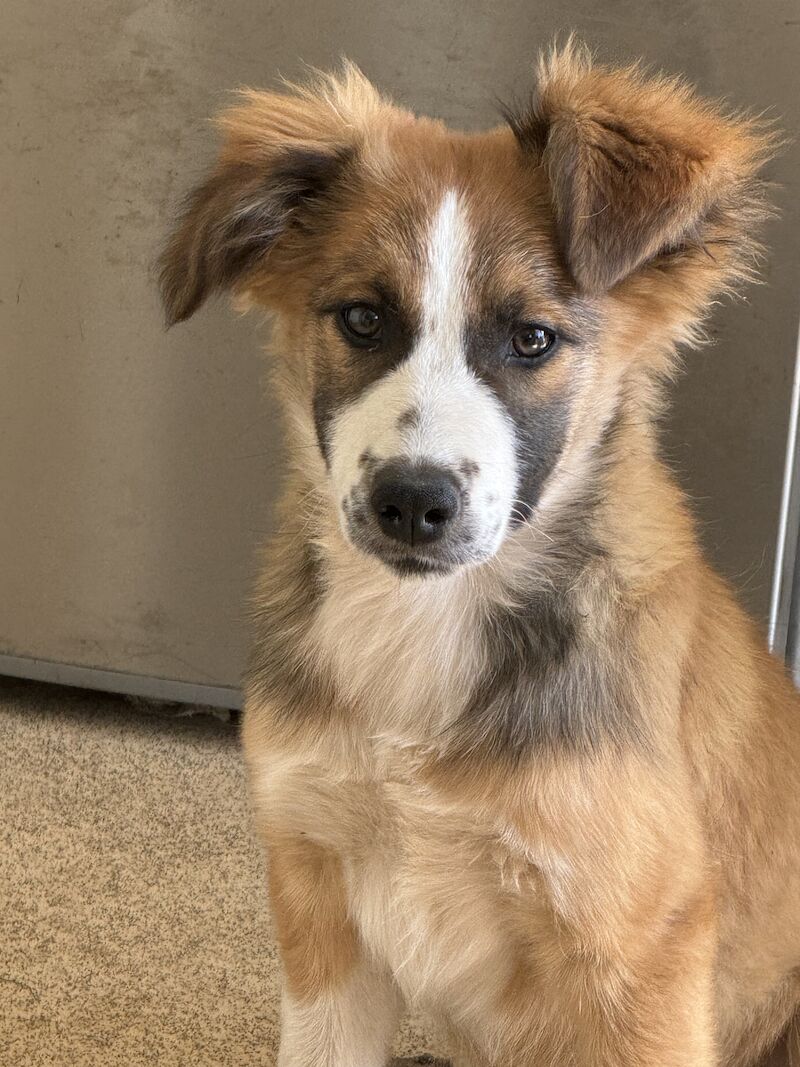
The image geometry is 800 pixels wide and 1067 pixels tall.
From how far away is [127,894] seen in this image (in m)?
Answer: 2.39

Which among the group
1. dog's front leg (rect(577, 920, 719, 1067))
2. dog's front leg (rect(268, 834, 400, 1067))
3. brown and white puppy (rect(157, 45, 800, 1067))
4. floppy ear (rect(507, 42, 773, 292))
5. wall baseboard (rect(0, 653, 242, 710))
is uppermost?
floppy ear (rect(507, 42, 773, 292))

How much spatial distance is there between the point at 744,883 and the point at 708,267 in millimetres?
769

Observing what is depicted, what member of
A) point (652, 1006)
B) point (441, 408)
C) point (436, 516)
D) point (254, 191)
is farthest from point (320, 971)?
point (254, 191)

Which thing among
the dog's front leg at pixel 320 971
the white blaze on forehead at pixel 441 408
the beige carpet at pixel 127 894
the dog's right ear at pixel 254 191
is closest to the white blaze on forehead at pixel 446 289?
the white blaze on forehead at pixel 441 408

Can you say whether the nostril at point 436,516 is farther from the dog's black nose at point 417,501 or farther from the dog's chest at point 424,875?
the dog's chest at point 424,875

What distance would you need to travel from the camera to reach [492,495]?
1412 millimetres

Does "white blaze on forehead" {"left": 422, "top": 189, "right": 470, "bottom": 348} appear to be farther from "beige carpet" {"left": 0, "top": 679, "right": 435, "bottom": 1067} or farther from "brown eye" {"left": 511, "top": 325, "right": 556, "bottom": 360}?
"beige carpet" {"left": 0, "top": 679, "right": 435, "bottom": 1067}

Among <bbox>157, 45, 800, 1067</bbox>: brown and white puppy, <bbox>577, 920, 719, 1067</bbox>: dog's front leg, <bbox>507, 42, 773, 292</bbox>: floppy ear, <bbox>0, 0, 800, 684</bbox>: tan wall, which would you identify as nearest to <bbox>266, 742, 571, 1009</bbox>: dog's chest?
<bbox>157, 45, 800, 1067</bbox>: brown and white puppy

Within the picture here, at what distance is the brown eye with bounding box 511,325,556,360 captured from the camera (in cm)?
148

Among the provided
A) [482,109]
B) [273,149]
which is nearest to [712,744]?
[273,149]

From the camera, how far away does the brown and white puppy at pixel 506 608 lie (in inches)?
56.7

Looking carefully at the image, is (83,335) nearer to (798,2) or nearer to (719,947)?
(798,2)

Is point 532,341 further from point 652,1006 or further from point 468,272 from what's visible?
point 652,1006

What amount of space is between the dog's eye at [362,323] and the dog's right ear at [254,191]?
196mm
